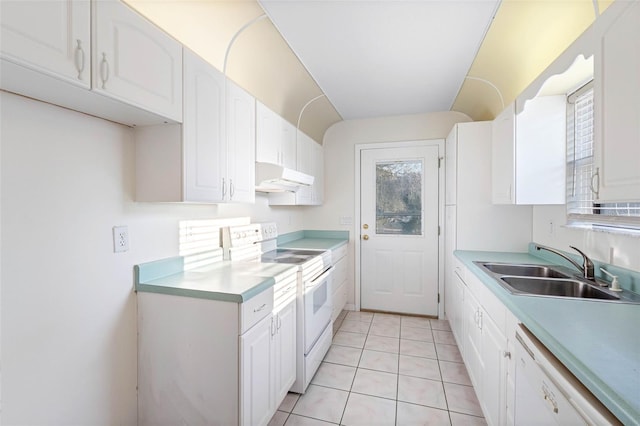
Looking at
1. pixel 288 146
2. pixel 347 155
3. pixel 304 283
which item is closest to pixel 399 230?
pixel 347 155

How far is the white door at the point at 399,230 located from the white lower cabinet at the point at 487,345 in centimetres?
110

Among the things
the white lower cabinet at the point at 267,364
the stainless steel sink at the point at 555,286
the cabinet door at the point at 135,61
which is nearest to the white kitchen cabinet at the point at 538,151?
the stainless steel sink at the point at 555,286

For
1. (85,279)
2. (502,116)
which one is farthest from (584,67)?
(85,279)

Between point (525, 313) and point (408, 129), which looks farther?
point (408, 129)

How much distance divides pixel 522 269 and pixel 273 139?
219cm

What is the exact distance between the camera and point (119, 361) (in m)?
1.45

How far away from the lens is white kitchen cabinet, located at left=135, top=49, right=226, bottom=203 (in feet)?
4.69

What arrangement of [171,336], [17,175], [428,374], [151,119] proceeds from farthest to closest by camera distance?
[428,374] → [171,336] → [151,119] → [17,175]

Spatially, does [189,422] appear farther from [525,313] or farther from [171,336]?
[525,313]

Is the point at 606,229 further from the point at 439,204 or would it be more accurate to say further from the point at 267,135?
the point at 267,135

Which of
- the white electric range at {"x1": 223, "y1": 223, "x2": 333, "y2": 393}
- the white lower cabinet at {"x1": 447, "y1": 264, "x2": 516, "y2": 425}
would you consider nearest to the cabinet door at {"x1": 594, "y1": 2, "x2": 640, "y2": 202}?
the white lower cabinet at {"x1": 447, "y1": 264, "x2": 516, "y2": 425}

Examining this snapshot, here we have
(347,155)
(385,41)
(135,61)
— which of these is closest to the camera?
(135,61)

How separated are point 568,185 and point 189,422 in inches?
109

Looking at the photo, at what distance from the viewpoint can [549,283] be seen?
6.14 ft
